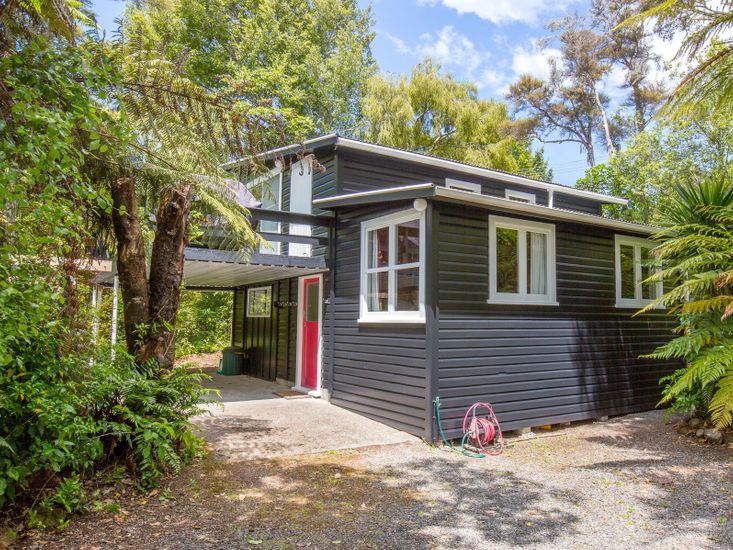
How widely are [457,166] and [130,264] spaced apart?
6755 mm

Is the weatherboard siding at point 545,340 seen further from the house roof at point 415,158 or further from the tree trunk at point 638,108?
the tree trunk at point 638,108

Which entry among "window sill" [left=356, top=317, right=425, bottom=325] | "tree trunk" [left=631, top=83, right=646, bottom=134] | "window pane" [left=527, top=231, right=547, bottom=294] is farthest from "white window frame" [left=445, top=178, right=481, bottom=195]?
"tree trunk" [left=631, top=83, right=646, bottom=134]

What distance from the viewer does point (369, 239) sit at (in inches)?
295

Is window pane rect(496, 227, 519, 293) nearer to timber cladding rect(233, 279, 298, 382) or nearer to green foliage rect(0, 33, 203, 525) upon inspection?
green foliage rect(0, 33, 203, 525)

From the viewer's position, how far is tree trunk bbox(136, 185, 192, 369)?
187 inches

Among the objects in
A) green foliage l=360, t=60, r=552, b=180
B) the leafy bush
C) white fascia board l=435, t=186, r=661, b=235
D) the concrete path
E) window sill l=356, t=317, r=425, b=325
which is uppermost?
green foliage l=360, t=60, r=552, b=180

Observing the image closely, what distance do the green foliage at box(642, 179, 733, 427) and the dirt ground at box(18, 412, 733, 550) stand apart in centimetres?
93

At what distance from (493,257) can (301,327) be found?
435 cm

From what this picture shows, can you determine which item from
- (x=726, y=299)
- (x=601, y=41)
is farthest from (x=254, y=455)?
(x=601, y=41)

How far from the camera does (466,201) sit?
21.0 feet

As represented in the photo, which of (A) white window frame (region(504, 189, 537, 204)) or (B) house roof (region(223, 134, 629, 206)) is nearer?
(B) house roof (region(223, 134, 629, 206))

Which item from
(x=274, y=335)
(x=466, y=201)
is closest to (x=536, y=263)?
(x=466, y=201)

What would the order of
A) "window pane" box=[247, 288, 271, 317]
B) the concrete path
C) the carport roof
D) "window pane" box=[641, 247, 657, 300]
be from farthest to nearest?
"window pane" box=[247, 288, 271, 317] → "window pane" box=[641, 247, 657, 300] → the carport roof → the concrete path

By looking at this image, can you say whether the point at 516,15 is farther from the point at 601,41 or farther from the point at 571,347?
the point at 571,347
